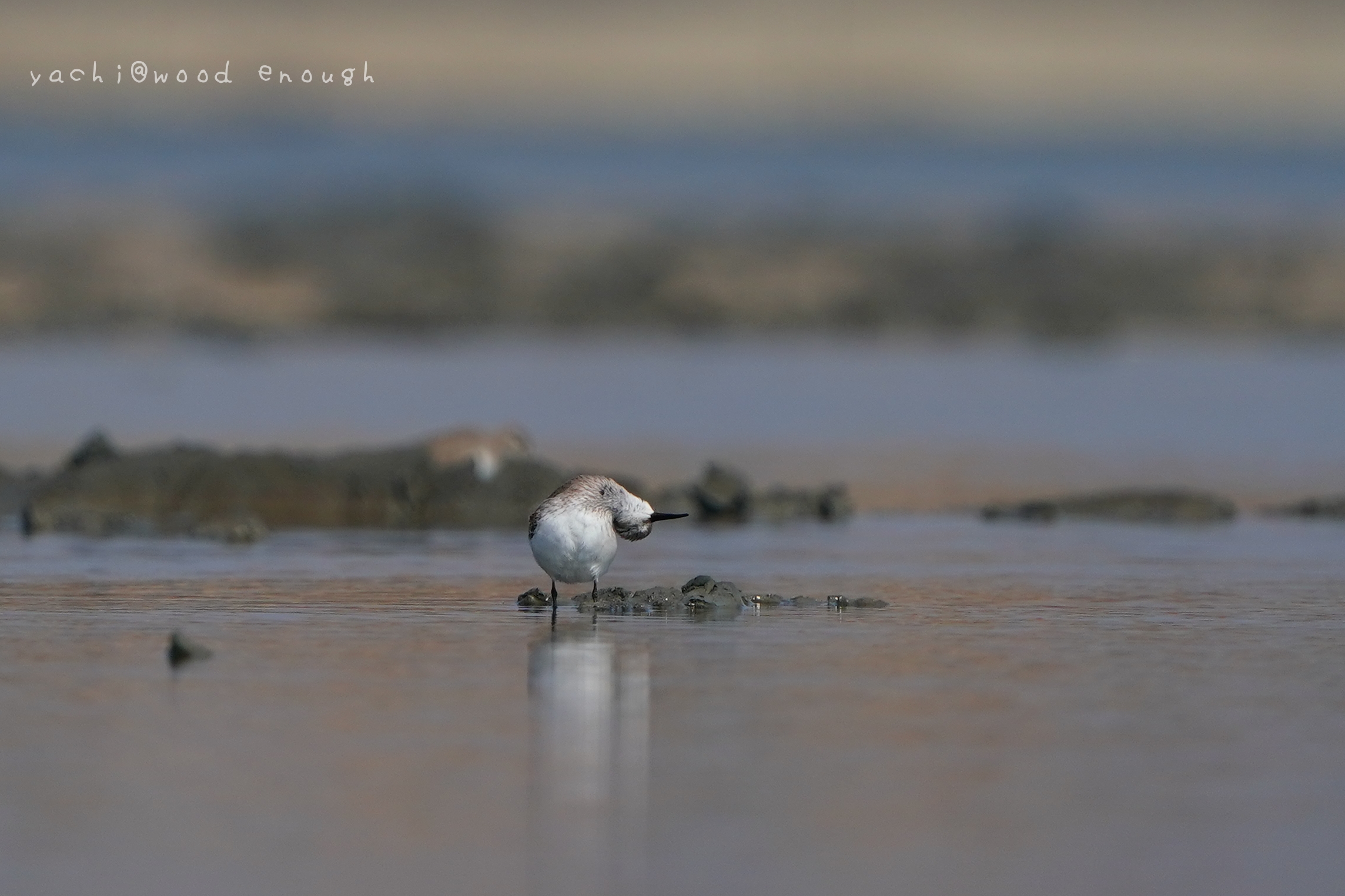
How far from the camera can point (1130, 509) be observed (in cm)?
1767

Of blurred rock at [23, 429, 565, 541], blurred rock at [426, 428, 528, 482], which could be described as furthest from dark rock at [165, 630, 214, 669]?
blurred rock at [426, 428, 528, 482]

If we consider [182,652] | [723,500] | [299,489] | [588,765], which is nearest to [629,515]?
[182,652]

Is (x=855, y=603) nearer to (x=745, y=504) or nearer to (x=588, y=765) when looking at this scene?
(x=588, y=765)

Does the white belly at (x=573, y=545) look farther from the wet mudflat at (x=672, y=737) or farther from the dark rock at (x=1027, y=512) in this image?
the dark rock at (x=1027, y=512)

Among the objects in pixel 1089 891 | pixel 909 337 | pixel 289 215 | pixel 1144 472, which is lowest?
pixel 1089 891

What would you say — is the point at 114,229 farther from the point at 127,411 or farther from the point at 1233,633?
the point at 1233,633

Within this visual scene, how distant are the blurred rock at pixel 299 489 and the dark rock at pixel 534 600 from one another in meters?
4.84

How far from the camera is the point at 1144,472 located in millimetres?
21672

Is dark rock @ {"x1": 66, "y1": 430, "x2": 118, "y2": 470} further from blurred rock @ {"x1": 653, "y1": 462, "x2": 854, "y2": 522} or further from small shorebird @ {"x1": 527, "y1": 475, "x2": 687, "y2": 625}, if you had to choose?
small shorebird @ {"x1": 527, "y1": 475, "x2": 687, "y2": 625}

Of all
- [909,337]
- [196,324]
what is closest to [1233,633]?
[909,337]

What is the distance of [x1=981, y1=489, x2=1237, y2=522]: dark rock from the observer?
17.6 m

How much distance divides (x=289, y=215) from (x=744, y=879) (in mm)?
49524

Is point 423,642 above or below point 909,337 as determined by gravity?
below

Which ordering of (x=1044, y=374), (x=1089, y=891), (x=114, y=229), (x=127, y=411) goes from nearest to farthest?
(x=1089, y=891), (x=127, y=411), (x=1044, y=374), (x=114, y=229)
